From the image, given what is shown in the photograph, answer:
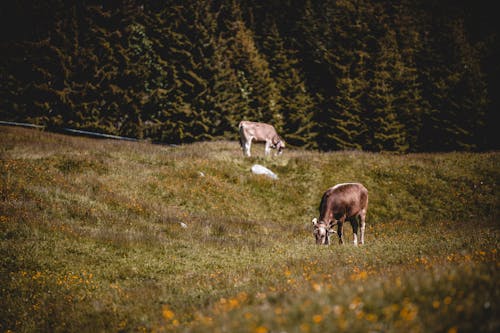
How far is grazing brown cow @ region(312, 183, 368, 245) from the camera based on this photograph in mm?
12812

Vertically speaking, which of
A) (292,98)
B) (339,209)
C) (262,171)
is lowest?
(262,171)

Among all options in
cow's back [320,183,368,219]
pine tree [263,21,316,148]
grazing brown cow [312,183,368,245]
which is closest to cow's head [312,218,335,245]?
grazing brown cow [312,183,368,245]

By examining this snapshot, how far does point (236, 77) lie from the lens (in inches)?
1547

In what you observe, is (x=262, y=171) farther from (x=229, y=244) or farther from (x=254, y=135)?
(x=229, y=244)

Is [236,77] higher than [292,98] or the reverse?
higher

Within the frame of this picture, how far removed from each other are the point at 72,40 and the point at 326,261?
3389 centimetres

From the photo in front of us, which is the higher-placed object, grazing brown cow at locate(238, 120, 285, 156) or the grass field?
grazing brown cow at locate(238, 120, 285, 156)

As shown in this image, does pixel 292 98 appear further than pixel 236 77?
Yes

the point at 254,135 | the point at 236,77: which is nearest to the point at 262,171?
the point at 254,135

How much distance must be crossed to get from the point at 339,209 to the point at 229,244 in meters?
4.47

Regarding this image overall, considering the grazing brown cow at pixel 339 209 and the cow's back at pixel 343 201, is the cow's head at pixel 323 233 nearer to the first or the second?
the grazing brown cow at pixel 339 209

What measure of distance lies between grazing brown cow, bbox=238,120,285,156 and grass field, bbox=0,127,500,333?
1812 mm

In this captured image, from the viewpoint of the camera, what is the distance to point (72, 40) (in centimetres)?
3322

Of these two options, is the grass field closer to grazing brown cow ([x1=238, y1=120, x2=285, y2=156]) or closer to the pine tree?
grazing brown cow ([x1=238, y1=120, x2=285, y2=156])
